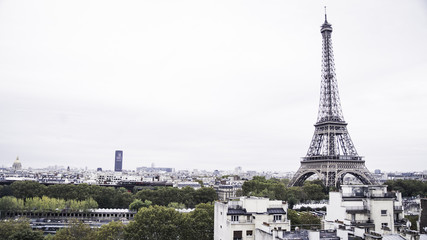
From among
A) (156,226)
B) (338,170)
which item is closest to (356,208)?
(156,226)

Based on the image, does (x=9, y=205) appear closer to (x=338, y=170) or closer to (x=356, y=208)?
(x=356, y=208)

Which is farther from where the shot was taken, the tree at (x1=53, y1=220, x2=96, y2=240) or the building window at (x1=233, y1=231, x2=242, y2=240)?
the tree at (x1=53, y1=220, x2=96, y2=240)

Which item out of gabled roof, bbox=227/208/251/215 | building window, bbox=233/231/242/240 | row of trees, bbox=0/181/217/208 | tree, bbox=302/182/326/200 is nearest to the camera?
building window, bbox=233/231/242/240

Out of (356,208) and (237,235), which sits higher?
(356,208)

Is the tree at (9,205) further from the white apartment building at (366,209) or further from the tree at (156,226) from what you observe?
the white apartment building at (366,209)

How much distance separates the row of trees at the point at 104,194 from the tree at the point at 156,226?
151 ft

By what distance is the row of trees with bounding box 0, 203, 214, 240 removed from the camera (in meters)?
38.3

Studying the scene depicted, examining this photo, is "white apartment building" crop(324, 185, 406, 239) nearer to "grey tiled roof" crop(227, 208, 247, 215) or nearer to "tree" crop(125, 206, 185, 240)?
"grey tiled roof" crop(227, 208, 247, 215)

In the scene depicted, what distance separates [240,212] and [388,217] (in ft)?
41.5

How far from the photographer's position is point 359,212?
31.2 metres

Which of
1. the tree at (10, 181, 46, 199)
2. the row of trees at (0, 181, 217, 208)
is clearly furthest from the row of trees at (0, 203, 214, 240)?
the tree at (10, 181, 46, 199)

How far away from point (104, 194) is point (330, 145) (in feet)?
192

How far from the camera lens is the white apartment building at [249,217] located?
98.4 feet

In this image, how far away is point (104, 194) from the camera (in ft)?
296
